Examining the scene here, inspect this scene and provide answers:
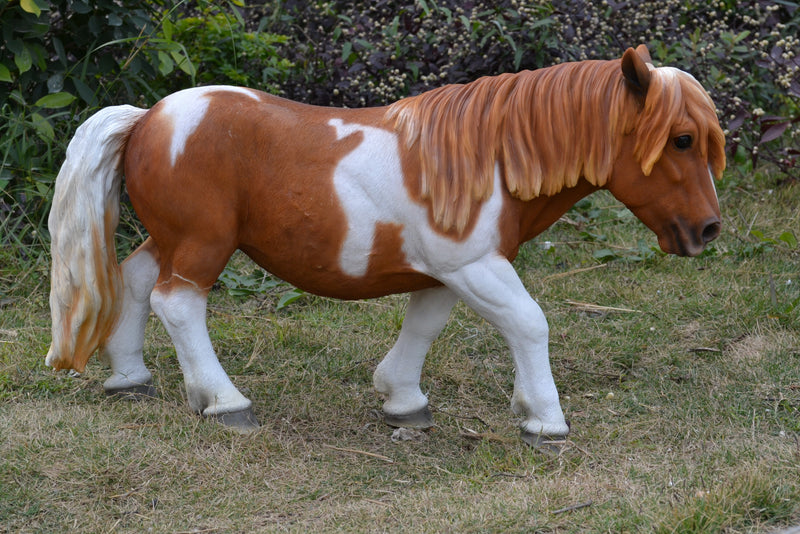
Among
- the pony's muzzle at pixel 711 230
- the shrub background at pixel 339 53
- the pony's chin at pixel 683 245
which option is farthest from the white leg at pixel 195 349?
the shrub background at pixel 339 53

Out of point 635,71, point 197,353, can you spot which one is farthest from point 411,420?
point 635,71

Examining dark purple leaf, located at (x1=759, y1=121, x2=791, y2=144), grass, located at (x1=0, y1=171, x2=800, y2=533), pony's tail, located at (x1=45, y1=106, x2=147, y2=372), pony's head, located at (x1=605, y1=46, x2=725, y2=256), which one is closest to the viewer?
grass, located at (x1=0, y1=171, x2=800, y2=533)

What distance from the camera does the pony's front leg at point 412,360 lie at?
3.39 m

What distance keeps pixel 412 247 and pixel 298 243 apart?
0.36 meters

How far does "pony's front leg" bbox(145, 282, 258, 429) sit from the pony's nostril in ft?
5.13

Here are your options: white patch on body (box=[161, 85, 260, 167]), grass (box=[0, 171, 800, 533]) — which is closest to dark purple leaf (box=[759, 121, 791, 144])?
grass (box=[0, 171, 800, 533])

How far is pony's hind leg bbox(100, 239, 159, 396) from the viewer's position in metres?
3.46

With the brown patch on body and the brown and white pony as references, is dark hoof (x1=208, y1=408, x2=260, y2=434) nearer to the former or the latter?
the brown and white pony

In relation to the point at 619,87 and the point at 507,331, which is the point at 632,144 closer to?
the point at 619,87

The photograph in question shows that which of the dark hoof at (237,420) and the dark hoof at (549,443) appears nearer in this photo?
the dark hoof at (549,443)

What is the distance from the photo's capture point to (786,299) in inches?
174

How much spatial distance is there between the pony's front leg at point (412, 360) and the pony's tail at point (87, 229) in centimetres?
99

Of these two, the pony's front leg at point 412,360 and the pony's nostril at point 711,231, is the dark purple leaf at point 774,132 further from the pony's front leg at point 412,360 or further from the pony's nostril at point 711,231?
the pony's front leg at point 412,360

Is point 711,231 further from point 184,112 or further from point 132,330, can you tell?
point 132,330
